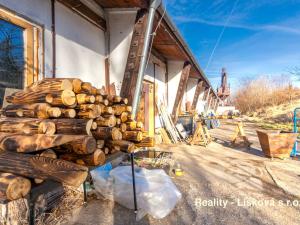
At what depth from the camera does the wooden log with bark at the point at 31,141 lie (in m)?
1.50

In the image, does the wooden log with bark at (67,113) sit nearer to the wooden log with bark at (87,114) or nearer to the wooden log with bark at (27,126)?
the wooden log with bark at (87,114)

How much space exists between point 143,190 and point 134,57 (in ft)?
8.42

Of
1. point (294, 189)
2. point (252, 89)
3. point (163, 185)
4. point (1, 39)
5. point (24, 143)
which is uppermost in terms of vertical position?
point (252, 89)

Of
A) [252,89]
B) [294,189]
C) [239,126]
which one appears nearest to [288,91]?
[252,89]

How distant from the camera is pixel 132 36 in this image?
4426mm

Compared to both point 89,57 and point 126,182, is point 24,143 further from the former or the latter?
point 89,57

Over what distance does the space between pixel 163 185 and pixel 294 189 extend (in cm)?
234

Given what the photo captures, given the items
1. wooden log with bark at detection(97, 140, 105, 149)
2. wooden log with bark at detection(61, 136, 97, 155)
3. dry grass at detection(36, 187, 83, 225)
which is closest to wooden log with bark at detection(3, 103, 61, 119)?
wooden log with bark at detection(61, 136, 97, 155)

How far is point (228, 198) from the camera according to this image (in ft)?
10.8

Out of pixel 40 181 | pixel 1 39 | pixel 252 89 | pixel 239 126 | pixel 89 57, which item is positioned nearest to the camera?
pixel 40 181

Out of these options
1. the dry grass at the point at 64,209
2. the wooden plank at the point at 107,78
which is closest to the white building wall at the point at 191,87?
the wooden plank at the point at 107,78

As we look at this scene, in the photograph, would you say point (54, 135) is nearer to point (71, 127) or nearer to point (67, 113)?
point (71, 127)

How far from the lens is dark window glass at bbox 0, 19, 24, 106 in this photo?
2.81 m

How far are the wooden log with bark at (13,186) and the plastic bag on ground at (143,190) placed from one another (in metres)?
1.67
